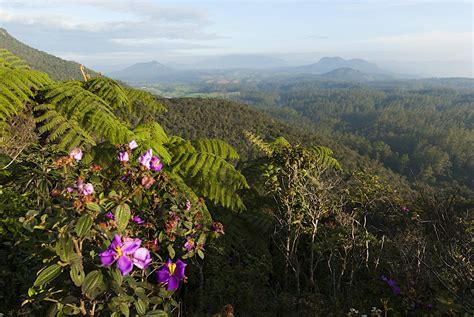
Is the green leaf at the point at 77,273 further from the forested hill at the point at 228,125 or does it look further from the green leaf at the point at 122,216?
the forested hill at the point at 228,125

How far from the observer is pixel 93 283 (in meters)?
1.20

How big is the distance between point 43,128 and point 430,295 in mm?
3647

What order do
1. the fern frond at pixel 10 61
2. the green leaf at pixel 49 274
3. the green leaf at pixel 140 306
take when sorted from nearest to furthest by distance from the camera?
the green leaf at pixel 49 274, the green leaf at pixel 140 306, the fern frond at pixel 10 61

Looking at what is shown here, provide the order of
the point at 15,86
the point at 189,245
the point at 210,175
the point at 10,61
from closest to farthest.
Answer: the point at 189,245, the point at 15,86, the point at 210,175, the point at 10,61

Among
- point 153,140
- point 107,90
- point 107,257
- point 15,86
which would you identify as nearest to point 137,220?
point 107,257

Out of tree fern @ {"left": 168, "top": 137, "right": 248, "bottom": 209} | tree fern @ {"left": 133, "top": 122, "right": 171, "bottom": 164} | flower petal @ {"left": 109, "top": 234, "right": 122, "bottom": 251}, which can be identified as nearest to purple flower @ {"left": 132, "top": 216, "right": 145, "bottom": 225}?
flower petal @ {"left": 109, "top": 234, "right": 122, "bottom": 251}

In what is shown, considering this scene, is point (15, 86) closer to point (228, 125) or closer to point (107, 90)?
point (107, 90)

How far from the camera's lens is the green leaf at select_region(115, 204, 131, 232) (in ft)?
4.15

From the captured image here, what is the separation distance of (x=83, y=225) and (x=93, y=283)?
205 millimetres

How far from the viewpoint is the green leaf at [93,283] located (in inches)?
46.8

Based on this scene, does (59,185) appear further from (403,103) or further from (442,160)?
(403,103)

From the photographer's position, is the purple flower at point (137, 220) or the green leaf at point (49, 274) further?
the purple flower at point (137, 220)

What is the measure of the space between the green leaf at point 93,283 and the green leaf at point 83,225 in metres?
0.15

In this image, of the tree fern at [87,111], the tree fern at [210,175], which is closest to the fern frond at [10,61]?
the tree fern at [87,111]
